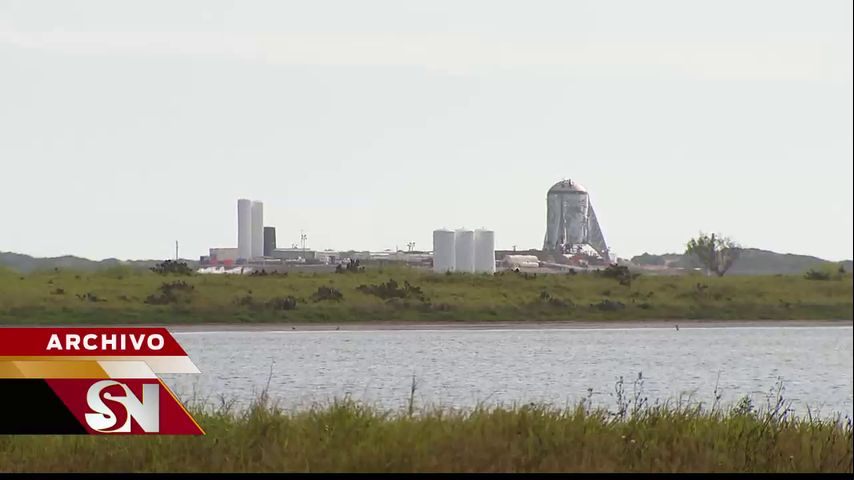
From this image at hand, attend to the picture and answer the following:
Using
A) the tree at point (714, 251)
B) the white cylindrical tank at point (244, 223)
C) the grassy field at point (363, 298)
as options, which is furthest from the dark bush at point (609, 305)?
the tree at point (714, 251)

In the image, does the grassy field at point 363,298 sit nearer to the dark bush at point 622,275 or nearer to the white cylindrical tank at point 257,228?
the dark bush at point 622,275

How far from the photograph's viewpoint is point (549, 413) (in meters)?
17.0

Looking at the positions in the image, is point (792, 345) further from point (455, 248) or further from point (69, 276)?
point (69, 276)

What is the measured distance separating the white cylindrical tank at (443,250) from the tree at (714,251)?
18540 millimetres

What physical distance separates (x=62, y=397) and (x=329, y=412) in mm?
3252

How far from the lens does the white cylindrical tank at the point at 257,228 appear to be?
38.2 m

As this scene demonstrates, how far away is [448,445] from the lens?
15078 mm

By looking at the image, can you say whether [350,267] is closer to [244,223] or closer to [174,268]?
[174,268]

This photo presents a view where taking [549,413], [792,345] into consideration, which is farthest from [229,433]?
[792,345]

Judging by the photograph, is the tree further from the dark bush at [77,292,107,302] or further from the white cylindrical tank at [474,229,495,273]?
the dark bush at [77,292,107,302]

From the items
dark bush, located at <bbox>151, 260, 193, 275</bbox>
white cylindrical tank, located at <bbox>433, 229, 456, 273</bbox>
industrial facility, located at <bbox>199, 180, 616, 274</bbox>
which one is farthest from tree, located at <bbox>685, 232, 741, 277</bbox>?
dark bush, located at <bbox>151, 260, 193, 275</bbox>

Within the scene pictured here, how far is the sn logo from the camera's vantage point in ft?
47.5
